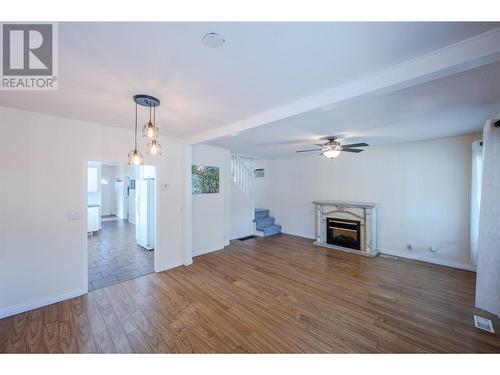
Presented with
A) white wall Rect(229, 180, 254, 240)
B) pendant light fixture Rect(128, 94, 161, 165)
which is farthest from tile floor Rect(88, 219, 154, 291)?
pendant light fixture Rect(128, 94, 161, 165)

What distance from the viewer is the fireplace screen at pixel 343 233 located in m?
4.92

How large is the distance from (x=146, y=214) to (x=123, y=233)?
2457 mm

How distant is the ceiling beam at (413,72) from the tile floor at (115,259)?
3.74m

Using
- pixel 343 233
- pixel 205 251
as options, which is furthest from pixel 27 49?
pixel 343 233

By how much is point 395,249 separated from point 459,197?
62.9 inches

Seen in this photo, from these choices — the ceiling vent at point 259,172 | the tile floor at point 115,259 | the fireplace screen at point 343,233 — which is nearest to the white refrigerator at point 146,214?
the tile floor at point 115,259

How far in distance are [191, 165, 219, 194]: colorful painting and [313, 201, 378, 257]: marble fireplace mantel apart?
2.87 meters

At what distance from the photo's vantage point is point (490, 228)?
2375mm

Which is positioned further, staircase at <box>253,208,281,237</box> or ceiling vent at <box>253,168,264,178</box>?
ceiling vent at <box>253,168,264,178</box>

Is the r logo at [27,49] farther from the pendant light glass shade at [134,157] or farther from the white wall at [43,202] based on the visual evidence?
the white wall at [43,202]

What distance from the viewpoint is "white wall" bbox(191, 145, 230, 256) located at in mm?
4590

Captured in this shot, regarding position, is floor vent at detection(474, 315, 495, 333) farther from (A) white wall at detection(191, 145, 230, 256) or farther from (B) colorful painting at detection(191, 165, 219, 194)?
(B) colorful painting at detection(191, 165, 219, 194)
